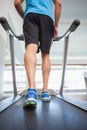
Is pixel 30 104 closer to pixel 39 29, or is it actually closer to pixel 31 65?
pixel 31 65

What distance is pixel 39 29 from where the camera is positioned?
1566 mm

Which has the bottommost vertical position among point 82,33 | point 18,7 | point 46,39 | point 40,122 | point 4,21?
point 40,122

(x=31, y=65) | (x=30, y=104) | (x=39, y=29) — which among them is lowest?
(x=30, y=104)

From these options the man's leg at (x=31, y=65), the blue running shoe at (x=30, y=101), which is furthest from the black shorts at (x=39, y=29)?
the blue running shoe at (x=30, y=101)

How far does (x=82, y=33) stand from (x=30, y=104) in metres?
5.46

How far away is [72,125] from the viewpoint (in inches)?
30.0

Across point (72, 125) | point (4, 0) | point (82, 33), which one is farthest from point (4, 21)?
point (82, 33)

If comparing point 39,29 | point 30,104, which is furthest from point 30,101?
point 39,29

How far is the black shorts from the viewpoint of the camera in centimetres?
149

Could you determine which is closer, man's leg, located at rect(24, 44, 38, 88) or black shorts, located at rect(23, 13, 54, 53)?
man's leg, located at rect(24, 44, 38, 88)

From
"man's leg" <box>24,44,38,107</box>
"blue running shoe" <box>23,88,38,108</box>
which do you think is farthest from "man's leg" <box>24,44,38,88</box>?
"blue running shoe" <box>23,88,38,108</box>

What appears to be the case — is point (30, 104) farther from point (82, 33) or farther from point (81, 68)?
point (81, 68)

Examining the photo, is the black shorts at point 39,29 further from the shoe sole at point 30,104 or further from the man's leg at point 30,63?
the shoe sole at point 30,104

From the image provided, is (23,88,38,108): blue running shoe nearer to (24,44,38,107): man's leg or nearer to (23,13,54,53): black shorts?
(24,44,38,107): man's leg
